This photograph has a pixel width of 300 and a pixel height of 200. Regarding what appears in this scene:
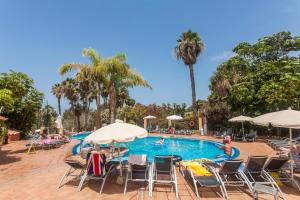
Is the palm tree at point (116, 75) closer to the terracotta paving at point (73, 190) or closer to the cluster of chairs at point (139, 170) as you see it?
the terracotta paving at point (73, 190)

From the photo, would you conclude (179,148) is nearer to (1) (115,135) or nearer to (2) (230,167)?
(2) (230,167)

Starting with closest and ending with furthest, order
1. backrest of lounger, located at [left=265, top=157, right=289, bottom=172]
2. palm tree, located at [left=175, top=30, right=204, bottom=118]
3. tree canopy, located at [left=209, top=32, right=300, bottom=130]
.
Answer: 1. backrest of lounger, located at [left=265, top=157, right=289, bottom=172]
2. tree canopy, located at [left=209, top=32, right=300, bottom=130]
3. palm tree, located at [left=175, top=30, right=204, bottom=118]

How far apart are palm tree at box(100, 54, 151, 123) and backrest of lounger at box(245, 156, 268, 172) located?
11.5 meters

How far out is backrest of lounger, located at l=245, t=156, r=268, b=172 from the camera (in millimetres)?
6234

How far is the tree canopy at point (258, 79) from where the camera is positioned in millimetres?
18312

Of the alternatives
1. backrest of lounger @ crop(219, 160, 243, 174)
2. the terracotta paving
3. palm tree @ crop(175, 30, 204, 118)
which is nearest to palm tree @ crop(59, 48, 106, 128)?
the terracotta paving

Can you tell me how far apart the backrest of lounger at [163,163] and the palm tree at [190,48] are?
22878mm

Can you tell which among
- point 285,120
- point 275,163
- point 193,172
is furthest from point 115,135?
point 285,120

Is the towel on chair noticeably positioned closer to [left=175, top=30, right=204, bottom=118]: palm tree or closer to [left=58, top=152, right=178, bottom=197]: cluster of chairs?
[left=58, top=152, right=178, bottom=197]: cluster of chairs

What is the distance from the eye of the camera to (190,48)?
94.9 ft

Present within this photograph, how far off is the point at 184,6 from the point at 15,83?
43.9ft

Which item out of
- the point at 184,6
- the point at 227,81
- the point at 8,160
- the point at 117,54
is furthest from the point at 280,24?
the point at 8,160

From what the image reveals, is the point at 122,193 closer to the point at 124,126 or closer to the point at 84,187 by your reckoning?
the point at 84,187

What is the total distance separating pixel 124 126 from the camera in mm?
6770
